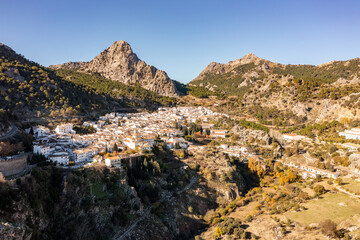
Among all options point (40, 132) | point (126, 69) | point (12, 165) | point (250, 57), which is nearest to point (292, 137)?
point (40, 132)

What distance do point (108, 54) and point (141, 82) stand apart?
3236 centimetres

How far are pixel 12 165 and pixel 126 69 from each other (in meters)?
117

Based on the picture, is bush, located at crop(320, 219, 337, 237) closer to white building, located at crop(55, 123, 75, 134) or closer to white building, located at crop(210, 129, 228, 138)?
white building, located at crop(210, 129, 228, 138)

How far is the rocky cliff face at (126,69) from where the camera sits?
130375mm

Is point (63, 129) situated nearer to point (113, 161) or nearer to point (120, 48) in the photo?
point (113, 161)

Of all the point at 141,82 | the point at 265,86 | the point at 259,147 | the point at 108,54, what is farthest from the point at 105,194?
the point at 108,54

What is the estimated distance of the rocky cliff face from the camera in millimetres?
130375

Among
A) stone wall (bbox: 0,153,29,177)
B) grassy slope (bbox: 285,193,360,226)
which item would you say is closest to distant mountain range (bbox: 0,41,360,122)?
stone wall (bbox: 0,153,29,177)

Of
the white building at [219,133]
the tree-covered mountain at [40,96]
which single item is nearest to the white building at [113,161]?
the tree-covered mountain at [40,96]

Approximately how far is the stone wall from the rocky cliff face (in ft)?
336

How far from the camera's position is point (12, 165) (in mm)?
25094

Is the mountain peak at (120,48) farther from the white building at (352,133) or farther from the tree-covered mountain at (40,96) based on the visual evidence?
the white building at (352,133)

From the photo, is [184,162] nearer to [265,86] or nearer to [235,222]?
[235,222]

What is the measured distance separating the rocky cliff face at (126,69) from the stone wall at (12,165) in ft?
336
